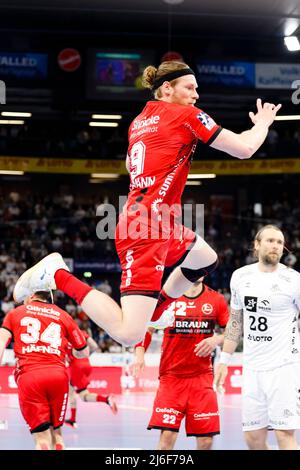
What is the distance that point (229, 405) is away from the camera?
643 inches

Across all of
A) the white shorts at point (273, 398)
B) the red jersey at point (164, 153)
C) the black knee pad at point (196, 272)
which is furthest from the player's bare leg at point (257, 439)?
the red jersey at point (164, 153)

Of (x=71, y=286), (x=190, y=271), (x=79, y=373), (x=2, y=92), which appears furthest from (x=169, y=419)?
(x=2, y=92)

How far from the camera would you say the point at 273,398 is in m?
7.20

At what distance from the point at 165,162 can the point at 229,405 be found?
1174 cm

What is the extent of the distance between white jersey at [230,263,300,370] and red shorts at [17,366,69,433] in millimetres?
2234

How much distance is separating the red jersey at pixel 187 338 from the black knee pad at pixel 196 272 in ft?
8.03

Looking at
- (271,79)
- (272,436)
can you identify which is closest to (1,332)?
(272,436)

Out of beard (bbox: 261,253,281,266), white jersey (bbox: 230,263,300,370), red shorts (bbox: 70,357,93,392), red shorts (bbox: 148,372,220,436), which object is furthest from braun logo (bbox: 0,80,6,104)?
white jersey (bbox: 230,263,300,370)

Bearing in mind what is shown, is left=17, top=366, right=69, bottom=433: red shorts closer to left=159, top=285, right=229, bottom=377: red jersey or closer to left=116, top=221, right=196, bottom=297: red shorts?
left=159, top=285, right=229, bottom=377: red jersey

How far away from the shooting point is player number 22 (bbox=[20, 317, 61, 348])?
27.5 feet

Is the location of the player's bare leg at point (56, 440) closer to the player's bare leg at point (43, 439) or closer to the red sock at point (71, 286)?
the player's bare leg at point (43, 439)

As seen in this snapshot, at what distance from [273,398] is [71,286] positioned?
2.58m

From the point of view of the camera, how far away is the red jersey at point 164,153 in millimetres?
5531
